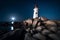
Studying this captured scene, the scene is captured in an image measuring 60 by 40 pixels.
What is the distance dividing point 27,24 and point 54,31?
12.7 m

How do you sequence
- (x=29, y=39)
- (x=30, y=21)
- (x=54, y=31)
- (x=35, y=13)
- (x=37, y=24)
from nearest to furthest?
1. (x=29, y=39)
2. (x=54, y=31)
3. (x=37, y=24)
4. (x=30, y=21)
5. (x=35, y=13)

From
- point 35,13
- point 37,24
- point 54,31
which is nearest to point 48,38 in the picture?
point 54,31

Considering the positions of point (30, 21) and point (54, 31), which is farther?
point (30, 21)

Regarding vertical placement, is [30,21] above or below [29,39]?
above

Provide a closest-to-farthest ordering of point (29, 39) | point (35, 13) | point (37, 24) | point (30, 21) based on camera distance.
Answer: point (29, 39) < point (37, 24) < point (30, 21) < point (35, 13)

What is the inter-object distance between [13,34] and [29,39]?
195 inches

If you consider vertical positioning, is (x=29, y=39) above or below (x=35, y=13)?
below

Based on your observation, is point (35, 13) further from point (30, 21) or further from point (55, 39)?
point (55, 39)

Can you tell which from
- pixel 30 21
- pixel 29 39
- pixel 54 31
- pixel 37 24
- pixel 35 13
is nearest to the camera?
pixel 29 39

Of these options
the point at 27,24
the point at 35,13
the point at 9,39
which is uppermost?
the point at 35,13

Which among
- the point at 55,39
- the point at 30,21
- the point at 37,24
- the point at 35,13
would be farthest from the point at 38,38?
the point at 35,13

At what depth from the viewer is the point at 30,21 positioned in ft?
127

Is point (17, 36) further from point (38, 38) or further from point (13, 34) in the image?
point (38, 38)

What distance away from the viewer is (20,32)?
90.4 feet
